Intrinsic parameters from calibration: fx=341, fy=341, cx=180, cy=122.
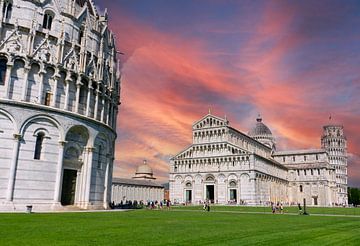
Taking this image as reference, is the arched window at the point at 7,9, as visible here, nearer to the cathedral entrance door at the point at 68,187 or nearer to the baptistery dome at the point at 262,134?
the cathedral entrance door at the point at 68,187

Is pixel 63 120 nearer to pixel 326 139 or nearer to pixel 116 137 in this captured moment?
pixel 116 137

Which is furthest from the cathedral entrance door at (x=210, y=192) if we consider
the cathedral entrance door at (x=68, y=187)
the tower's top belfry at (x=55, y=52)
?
the cathedral entrance door at (x=68, y=187)

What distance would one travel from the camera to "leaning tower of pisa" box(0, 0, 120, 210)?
96.3 ft

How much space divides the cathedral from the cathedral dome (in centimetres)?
1775

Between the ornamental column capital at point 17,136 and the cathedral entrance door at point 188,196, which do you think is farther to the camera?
the cathedral entrance door at point 188,196

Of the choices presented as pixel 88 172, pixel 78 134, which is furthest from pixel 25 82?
pixel 88 172

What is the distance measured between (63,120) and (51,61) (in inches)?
225

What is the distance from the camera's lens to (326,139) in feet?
467

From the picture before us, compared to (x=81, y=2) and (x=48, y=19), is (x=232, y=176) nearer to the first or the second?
(x=81, y=2)

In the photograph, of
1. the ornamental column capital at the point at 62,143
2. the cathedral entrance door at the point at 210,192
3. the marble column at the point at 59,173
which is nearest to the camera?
the marble column at the point at 59,173

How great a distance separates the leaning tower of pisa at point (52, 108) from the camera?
96.3ft

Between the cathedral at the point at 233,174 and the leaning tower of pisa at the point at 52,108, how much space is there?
4880 centimetres

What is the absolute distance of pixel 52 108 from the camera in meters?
31.2

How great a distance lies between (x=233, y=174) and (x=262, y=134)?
155 feet
